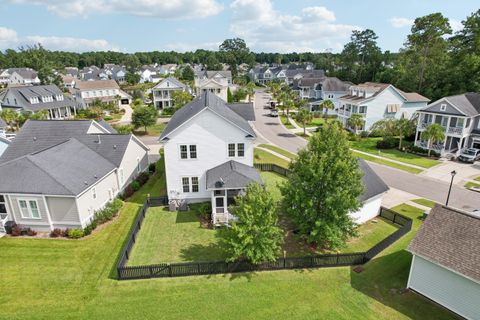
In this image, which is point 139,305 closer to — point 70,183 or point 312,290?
point 312,290

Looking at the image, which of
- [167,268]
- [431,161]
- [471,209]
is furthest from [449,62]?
[167,268]

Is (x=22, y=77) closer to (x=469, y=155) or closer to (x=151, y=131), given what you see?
(x=151, y=131)

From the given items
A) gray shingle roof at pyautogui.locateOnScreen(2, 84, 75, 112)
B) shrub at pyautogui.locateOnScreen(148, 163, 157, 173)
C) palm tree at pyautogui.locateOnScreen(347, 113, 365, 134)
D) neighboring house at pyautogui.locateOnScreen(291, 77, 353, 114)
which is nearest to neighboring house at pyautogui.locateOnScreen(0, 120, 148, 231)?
shrub at pyautogui.locateOnScreen(148, 163, 157, 173)

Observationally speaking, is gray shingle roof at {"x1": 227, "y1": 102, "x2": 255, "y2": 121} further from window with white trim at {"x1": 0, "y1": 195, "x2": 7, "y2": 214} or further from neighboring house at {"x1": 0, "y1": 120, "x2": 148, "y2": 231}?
window with white trim at {"x1": 0, "y1": 195, "x2": 7, "y2": 214}

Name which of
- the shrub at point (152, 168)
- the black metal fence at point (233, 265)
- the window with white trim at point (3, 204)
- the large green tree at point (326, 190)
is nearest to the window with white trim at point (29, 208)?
the window with white trim at point (3, 204)

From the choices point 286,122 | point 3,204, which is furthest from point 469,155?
point 3,204

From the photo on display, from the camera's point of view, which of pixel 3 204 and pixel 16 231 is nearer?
pixel 16 231
